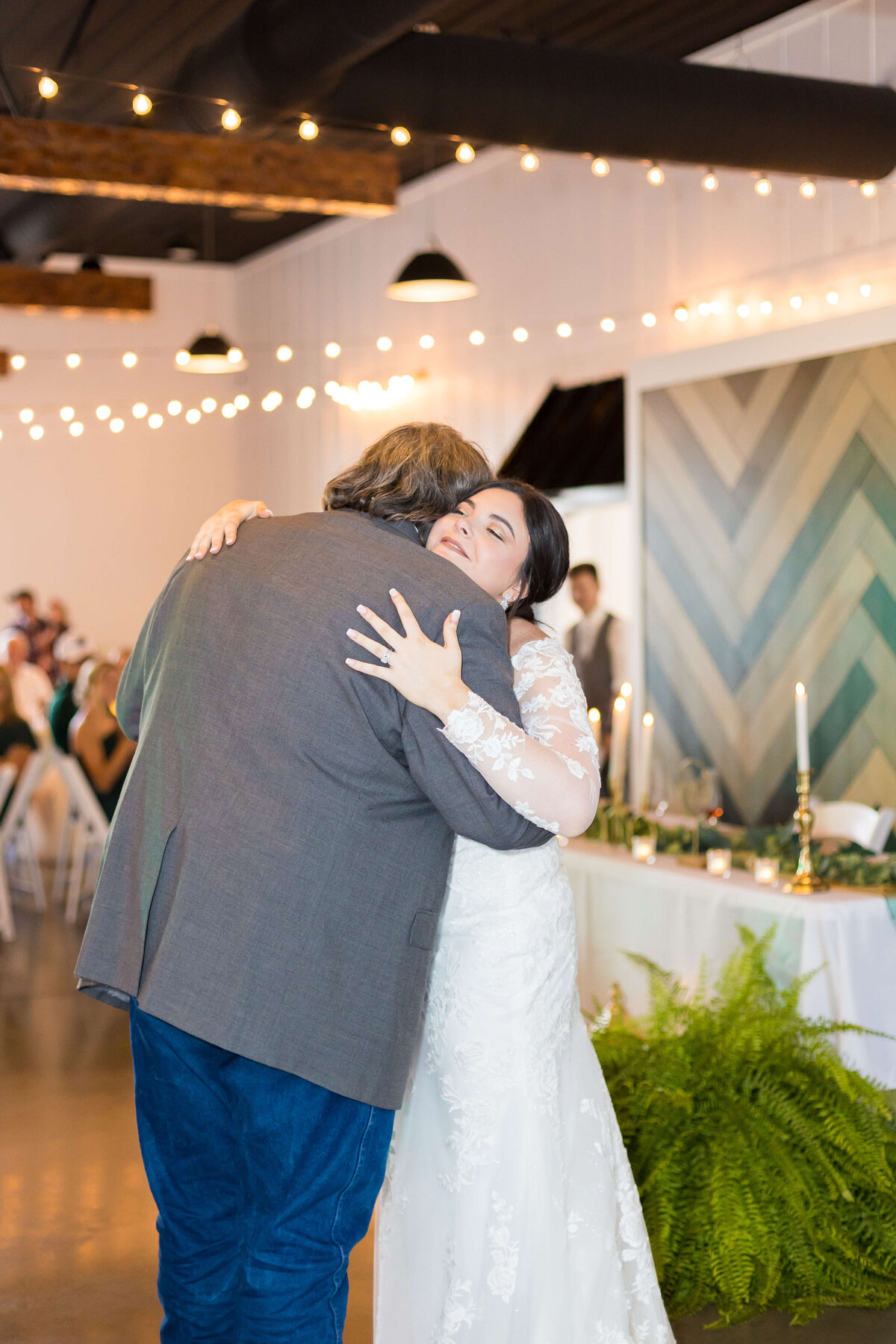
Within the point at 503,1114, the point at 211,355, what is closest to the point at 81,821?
the point at 211,355

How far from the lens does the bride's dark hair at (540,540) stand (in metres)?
2.07

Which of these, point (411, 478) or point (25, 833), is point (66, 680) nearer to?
point (25, 833)

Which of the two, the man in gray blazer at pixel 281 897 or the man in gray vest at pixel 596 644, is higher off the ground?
the man in gray vest at pixel 596 644

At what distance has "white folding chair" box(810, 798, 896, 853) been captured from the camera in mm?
4340

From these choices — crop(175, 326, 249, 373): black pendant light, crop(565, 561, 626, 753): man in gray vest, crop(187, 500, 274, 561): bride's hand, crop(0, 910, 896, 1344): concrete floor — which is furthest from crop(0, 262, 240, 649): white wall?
crop(187, 500, 274, 561): bride's hand

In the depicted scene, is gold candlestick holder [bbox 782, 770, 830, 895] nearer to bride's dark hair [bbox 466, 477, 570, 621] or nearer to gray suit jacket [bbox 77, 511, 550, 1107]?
bride's dark hair [bbox 466, 477, 570, 621]

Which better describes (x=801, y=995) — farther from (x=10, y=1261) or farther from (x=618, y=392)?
(x=618, y=392)

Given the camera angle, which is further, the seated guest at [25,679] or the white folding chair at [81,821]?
the seated guest at [25,679]

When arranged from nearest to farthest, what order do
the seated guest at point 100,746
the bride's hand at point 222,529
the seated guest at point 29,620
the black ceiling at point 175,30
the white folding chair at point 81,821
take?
the bride's hand at point 222,529
the black ceiling at point 175,30
the white folding chair at point 81,821
the seated guest at point 100,746
the seated guest at point 29,620

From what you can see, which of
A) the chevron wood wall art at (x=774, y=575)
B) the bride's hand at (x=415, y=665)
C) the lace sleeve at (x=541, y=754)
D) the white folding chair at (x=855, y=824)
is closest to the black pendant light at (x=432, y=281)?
the chevron wood wall art at (x=774, y=575)

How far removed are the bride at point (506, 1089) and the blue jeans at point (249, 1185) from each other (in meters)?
0.25

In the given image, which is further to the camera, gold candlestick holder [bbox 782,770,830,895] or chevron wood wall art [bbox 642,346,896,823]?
chevron wood wall art [bbox 642,346,896,823]

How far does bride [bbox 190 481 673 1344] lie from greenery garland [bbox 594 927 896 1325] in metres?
0.61

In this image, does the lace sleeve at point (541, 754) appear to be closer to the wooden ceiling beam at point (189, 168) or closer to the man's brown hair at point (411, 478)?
the man's brown hair at point (411, 478)
